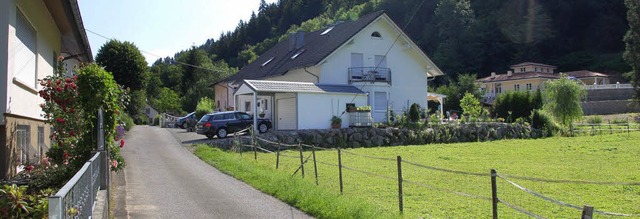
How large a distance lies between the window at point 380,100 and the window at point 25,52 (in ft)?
84.5

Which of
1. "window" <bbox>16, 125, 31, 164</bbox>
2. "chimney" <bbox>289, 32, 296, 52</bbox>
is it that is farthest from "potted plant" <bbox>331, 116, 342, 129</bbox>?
→ "window" <bbox>16, 125, 31, 164</bbox>

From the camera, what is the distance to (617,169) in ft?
52.3

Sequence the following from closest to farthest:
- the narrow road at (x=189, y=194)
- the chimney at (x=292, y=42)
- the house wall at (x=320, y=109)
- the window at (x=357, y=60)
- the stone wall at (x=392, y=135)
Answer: the narrow road at (x=189, y=194), the stone wall at (x=392, y=135), the house wall at (x=320, y=109), the window at (x=357, y=60), the chimney at (x=292, y=42)

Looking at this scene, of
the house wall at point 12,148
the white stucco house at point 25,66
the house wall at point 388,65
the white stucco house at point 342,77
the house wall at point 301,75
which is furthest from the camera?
the house wall at point 388,65

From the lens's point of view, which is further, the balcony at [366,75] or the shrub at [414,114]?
the balcony at [366,75]

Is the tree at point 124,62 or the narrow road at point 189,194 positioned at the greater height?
the tree at point 124,62

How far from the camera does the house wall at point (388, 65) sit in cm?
3383

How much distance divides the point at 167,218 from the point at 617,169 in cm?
1361

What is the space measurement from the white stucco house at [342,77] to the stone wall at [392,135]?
172cm

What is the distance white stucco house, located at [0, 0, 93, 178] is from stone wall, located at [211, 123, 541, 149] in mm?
12619

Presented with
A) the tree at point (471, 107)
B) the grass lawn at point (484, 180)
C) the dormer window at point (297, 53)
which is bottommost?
the grass lawn at point (484, 180)

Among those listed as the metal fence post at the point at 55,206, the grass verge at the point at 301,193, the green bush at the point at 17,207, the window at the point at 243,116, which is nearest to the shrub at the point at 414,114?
the window at the point at 243,116

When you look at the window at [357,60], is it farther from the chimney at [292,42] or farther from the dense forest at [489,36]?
the dense forest at [489,36]

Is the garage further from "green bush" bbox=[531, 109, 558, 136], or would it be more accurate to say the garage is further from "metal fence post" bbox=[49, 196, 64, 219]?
"metal fence post" bbox=[49, 196, 64, 219]
